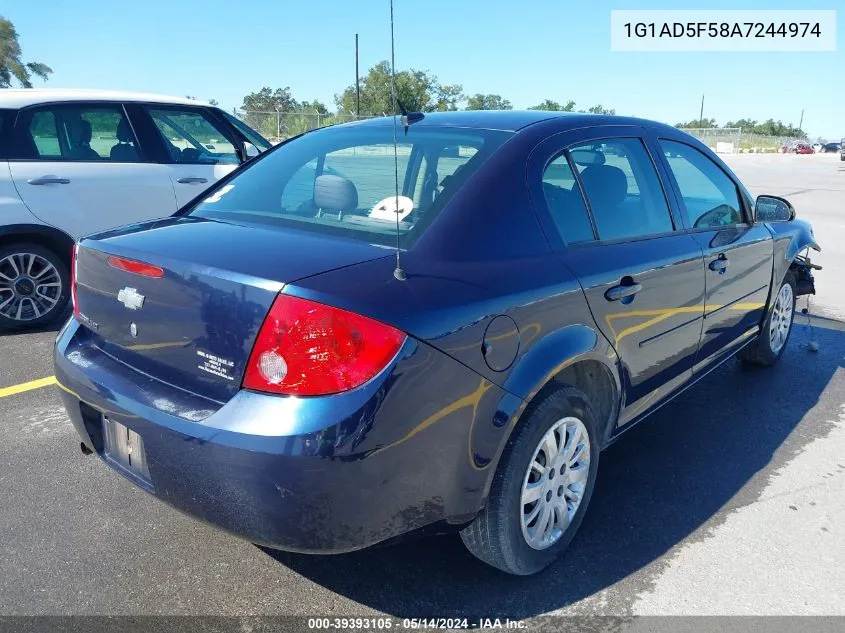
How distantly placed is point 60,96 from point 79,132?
0.96 feet

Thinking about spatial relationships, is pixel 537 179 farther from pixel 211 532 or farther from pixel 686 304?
pixel 211 532

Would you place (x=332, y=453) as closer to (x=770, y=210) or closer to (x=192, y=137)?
(x=770, y=210)

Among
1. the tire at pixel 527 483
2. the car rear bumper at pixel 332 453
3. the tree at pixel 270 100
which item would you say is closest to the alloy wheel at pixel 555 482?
the tire at pixel 527 483

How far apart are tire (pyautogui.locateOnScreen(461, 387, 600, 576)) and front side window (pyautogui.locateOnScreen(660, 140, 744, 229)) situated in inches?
57.1

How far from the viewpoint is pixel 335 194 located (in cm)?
274

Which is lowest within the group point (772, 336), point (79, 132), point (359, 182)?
point (772, 336)

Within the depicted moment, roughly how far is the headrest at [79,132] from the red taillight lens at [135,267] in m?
3.75

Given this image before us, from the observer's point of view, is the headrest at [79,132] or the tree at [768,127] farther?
the tree at [768,127]

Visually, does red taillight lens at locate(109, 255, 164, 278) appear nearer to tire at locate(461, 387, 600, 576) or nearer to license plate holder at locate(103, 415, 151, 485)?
license plate holder at locate(103, 415, 151, 485)

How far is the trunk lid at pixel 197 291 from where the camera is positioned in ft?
6.69

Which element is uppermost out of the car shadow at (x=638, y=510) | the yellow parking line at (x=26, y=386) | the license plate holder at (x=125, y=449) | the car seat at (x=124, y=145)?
the car seat at (x=124, y=145)

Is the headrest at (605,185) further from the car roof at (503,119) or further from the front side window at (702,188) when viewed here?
the front side window at (702,188)

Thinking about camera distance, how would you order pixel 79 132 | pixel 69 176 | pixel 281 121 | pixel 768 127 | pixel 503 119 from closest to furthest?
1. pixel 503 119
2. pixel 69 176
3. pixel 79 132
4. pixel 281 121
5. pixel 768 127

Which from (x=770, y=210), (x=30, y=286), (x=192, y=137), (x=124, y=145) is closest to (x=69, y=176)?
(x=124, y=145)
